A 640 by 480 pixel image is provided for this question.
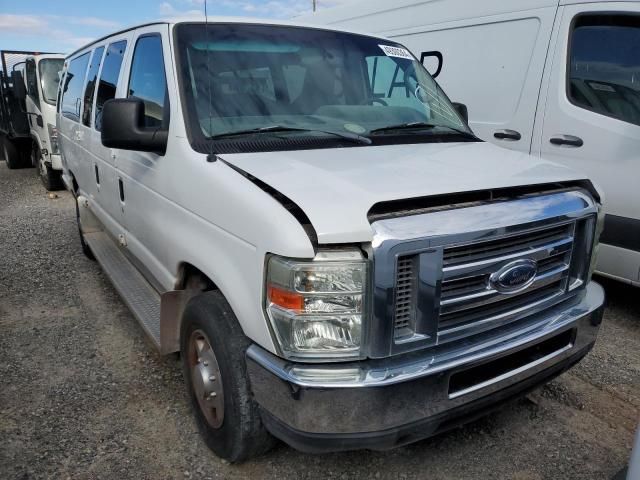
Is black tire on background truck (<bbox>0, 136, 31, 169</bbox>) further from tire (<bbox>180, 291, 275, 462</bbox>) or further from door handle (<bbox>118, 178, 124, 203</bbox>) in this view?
tire (<bbox>180, 291, 275, 462</bbox>)

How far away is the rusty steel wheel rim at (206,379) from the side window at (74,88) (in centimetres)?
326

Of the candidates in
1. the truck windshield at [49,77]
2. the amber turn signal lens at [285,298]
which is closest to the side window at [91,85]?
the amber turn signal lens at [285,298]

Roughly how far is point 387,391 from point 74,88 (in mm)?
4892

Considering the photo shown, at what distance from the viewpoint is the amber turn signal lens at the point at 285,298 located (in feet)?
6.07

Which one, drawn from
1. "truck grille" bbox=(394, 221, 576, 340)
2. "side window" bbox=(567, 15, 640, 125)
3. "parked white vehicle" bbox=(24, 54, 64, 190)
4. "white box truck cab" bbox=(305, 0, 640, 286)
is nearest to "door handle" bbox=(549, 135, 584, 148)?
"white box truck cab" bbox=(305, 0, 640, 286)

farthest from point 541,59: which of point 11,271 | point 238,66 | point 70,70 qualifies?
point 11,271

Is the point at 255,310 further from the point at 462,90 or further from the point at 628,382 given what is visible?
the point at 462,90

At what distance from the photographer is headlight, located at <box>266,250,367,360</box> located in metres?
1.83

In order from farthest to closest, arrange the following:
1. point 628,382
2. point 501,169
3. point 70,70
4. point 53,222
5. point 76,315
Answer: point 53,222 < point 70,70 < point 76,315 < point 628,382 < point 501,169

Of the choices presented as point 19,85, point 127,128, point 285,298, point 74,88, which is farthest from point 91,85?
point 19,85

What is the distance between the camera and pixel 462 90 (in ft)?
17.2

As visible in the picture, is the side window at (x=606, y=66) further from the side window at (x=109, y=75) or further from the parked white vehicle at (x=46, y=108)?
the parked white vehicle at (x=46, y=108)

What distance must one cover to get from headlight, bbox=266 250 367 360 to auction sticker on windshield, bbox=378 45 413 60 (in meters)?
2.08

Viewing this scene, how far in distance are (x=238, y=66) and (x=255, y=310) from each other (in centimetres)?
144
